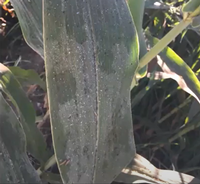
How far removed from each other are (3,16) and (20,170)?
411mm

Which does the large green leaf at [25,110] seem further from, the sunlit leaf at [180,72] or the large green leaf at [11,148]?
the sunlit leaf at [180,72]

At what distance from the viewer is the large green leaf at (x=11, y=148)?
0.45m

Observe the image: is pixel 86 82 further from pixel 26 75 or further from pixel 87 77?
pixel 26 75

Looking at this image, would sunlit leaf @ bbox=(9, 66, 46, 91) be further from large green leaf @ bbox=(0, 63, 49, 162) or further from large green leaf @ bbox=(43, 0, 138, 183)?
large green leaf @ bbox=(43, 0, 138, 183)

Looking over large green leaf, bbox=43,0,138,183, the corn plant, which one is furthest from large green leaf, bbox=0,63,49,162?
large green leaf, bbox=43,0,138,183

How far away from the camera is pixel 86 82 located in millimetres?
393

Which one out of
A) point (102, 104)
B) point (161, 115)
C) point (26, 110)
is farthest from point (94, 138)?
point (161, 115)

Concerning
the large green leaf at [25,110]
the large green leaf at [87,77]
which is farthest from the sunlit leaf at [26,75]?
the large green leaf at [87,77]

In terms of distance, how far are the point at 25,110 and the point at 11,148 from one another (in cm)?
9

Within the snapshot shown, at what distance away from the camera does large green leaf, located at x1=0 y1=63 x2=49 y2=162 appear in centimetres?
50

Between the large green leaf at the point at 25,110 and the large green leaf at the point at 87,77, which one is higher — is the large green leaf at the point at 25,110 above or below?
below

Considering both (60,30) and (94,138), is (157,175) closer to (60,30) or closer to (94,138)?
(94,138)

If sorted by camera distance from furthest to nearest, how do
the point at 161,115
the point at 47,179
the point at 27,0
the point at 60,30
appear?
1. the point at 161,115
2. the point at 47,179
3. the point at 27,0
4. the point at 60,30

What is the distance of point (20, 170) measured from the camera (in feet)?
1.55
